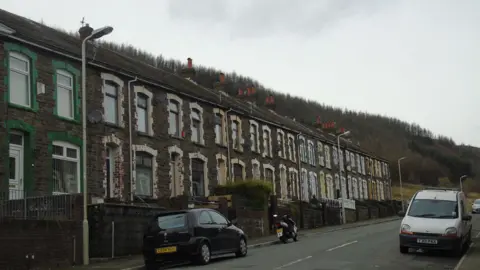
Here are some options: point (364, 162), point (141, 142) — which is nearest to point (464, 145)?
point (364, 162)

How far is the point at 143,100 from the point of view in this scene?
27984 mm

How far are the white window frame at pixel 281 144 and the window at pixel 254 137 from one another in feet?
12.4

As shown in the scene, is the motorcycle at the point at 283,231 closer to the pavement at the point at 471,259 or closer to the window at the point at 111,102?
the pavement at the point at 471,259

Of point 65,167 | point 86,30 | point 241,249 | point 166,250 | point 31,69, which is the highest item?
point 86,30

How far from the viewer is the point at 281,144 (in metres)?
43.6

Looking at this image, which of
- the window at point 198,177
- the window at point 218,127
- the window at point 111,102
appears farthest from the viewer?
the window at point 218,127

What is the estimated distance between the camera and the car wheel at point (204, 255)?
642 inches

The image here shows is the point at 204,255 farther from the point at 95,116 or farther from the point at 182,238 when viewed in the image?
the point at 95,116

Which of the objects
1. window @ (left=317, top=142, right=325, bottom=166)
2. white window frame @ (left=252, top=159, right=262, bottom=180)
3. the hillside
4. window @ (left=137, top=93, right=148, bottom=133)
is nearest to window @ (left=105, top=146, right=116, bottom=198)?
window @ (left=137, top=93, right=148, bottom=133)

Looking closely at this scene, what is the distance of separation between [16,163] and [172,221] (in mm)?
7308

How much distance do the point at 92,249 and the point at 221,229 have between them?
457 centimetres

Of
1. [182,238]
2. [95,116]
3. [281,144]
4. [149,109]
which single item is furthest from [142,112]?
[281,144]

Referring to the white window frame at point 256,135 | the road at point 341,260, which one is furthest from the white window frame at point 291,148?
the road at point 341,260

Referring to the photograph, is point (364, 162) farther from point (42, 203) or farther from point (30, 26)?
point (42, 203)
